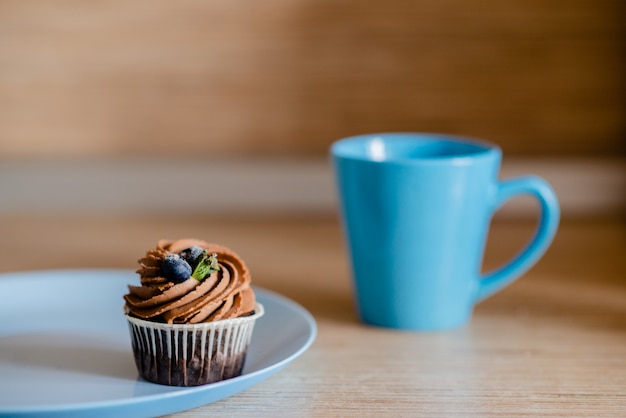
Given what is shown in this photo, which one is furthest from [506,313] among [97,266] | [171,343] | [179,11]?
[179,11]

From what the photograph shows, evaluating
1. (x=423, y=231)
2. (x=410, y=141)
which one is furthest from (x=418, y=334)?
(x=410, y=141)

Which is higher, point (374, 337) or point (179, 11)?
point (179, 11)

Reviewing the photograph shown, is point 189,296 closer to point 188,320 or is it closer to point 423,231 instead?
point 188,320

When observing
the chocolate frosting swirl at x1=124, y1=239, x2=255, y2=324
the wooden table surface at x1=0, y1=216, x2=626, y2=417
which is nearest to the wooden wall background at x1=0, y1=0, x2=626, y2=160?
the wooden table surface at x1=0, y1=216, x2=626, y2=417

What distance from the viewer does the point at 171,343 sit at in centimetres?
59

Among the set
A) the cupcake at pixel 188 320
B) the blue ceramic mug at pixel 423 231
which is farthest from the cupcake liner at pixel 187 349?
the blue ceramic mug at pixel 423 231

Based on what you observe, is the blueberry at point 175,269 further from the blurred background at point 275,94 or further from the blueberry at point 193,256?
the blurred background at point 275,94

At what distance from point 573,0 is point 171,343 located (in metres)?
0.83

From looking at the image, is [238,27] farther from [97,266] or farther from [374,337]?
[374,337]

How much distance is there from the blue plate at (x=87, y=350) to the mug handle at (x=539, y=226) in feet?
0.62

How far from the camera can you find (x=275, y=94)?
3.90 feet

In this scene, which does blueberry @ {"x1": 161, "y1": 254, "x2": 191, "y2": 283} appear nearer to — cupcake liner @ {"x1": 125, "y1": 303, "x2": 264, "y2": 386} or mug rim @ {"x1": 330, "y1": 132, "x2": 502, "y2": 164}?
cupcake liner @ {"x1": 125, "y1": 303, "x2": 264, "y2": 386}

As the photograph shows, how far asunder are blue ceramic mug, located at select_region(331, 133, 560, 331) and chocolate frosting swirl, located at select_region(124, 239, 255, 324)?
145 millimetres

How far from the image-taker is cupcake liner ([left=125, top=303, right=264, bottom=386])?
59 cm
